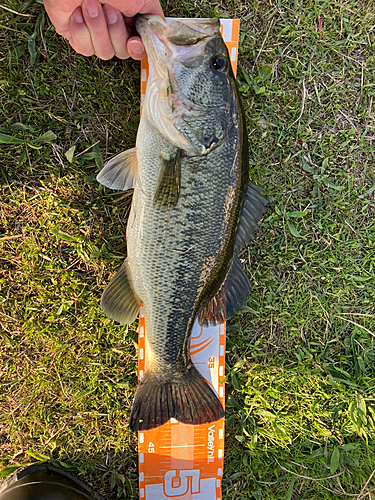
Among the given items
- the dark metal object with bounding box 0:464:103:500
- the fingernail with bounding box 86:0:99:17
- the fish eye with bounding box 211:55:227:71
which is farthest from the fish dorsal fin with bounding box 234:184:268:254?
the dark metal object with bounding box 0:464:103:500

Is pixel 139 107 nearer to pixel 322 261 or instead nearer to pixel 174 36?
pixel 174 36

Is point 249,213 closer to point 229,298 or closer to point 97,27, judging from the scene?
point 229,298

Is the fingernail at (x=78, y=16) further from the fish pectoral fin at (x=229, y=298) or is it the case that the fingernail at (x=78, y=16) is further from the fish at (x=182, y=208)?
the fish pectoral fin at (x=229, y=298)

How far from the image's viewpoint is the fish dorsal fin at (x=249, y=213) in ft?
6.30

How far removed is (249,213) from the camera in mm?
1938

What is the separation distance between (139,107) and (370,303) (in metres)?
2.50

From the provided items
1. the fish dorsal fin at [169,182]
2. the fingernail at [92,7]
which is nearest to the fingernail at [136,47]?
the fingernail at [92,7]

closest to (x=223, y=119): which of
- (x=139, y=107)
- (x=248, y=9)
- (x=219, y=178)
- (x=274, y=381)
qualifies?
(x=219, y=178)

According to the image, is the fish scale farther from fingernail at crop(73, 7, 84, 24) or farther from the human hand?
fingernail at crop(73, 7, 84, 24)

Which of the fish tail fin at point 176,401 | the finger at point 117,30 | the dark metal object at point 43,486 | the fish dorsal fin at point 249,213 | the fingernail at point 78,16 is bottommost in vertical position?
the dark metal object at point 43,486

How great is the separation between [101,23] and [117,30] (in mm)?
101

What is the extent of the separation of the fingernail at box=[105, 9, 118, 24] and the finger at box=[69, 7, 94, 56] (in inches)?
6.2

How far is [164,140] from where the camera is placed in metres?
1.69

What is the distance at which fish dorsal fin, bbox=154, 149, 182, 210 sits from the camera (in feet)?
5.49
